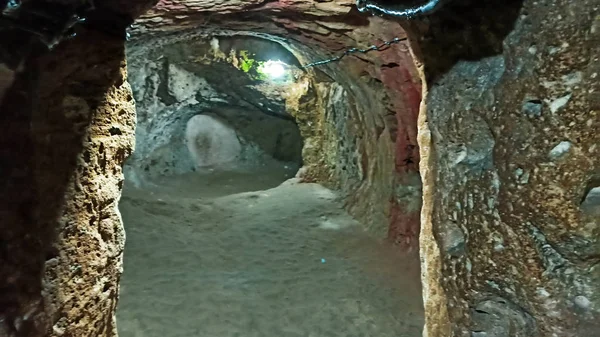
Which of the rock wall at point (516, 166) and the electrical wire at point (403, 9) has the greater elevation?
the electrical wire at point (403, 9)

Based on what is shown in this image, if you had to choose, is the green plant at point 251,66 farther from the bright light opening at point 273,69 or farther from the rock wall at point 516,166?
the rock wall at point 516,166

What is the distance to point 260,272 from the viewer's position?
3889 millimetres

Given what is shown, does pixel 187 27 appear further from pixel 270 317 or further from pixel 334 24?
pixel 270 317

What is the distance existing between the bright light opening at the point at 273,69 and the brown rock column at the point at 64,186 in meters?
4.86

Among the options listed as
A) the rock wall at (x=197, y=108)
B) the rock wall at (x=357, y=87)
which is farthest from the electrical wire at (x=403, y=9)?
the rock wall at (x=197, y=108)

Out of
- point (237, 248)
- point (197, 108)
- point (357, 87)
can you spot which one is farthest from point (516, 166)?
point (197, 108)

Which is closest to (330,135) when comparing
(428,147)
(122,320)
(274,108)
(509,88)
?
(274,108)

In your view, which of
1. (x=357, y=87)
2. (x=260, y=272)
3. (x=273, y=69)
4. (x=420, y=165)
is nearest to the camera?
(x=420, y=165)

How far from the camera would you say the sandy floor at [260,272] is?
10.2 feet

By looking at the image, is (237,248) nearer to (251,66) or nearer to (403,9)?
(251,66)

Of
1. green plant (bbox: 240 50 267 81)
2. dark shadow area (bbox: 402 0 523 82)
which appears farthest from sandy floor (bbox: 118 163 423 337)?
dark shadow area (bbox: 402 0 523 82)

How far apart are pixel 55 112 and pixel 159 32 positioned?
2.08 m

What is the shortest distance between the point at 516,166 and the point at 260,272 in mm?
2917

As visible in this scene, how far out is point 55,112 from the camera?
4.57 ft
